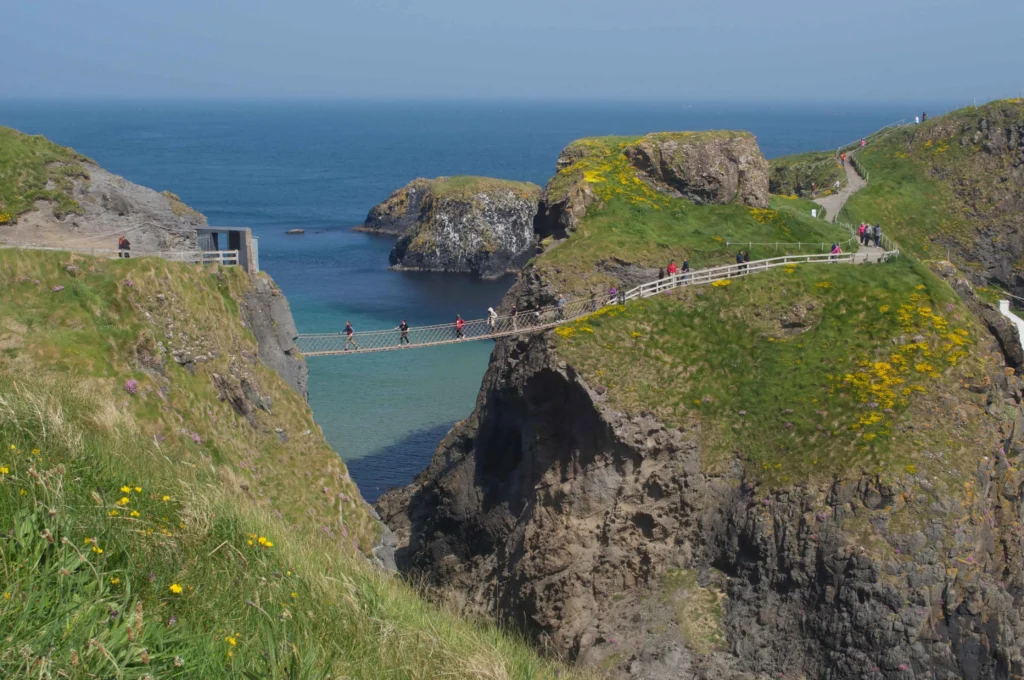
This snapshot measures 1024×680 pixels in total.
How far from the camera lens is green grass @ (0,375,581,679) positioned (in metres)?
12.1

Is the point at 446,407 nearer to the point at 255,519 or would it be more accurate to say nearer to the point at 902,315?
the point at 902,315

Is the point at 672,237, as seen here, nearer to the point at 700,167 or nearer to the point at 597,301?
the point at 700,167

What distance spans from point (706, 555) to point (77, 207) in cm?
3260

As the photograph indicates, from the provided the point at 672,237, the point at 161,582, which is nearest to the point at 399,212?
the point at 672,237

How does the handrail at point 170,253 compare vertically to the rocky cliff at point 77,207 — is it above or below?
below

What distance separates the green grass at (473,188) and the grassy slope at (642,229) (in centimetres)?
6022

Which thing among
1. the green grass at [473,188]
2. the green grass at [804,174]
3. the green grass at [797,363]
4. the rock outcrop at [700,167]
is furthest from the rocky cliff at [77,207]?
the green grass at [473,188]

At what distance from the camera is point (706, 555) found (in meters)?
41.2

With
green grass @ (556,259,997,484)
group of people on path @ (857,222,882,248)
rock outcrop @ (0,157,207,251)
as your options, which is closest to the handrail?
rock outcrop @ (0,157,207,251)

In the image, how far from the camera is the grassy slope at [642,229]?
51938 millimetres

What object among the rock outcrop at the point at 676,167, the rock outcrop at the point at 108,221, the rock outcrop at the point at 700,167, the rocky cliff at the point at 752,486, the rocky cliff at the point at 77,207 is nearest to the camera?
the rocky cliff at the point at 752,486

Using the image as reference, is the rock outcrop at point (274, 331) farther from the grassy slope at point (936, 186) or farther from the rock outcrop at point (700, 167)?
the grassy slope at point (936, 186)

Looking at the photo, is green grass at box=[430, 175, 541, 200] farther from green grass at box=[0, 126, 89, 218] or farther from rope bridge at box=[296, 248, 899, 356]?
green grass at box=[0, 126, 89, 218]

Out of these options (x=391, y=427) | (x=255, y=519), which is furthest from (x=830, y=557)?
(x=391, y=427)
